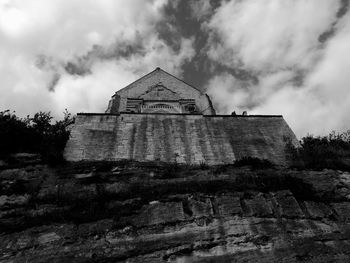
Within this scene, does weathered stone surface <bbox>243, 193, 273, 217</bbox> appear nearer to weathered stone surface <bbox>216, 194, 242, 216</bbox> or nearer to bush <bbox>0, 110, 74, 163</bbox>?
weathered stone surface <bbox>216, 194, 242, 216</bbox>

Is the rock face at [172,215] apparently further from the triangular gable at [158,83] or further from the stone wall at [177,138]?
the triangular gable at [158,83]

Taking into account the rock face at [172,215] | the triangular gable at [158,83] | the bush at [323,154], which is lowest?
the rock face at [172,215]

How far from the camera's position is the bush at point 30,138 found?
15594mm

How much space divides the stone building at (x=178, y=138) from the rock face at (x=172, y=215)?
1626 mm

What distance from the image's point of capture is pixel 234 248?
9.62 metres

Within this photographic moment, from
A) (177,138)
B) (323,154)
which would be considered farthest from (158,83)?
(323,154)

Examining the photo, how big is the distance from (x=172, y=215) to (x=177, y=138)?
6.69 meters

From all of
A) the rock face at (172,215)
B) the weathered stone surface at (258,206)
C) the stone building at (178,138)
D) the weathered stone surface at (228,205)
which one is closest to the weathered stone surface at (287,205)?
the rock face at (172,215)

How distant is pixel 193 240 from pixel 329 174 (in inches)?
287

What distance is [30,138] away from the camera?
1672 centimetres

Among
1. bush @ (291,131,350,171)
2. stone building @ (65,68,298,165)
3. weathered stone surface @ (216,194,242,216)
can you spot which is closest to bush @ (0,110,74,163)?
stone building @ (65,68,298,165)

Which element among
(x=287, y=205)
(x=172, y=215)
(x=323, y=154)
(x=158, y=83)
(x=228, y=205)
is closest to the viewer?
(x=172, y=215)

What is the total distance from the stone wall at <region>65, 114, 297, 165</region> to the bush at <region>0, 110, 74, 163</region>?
2.37 ft

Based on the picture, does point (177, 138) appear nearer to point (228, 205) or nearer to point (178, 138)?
point (178, 138)
